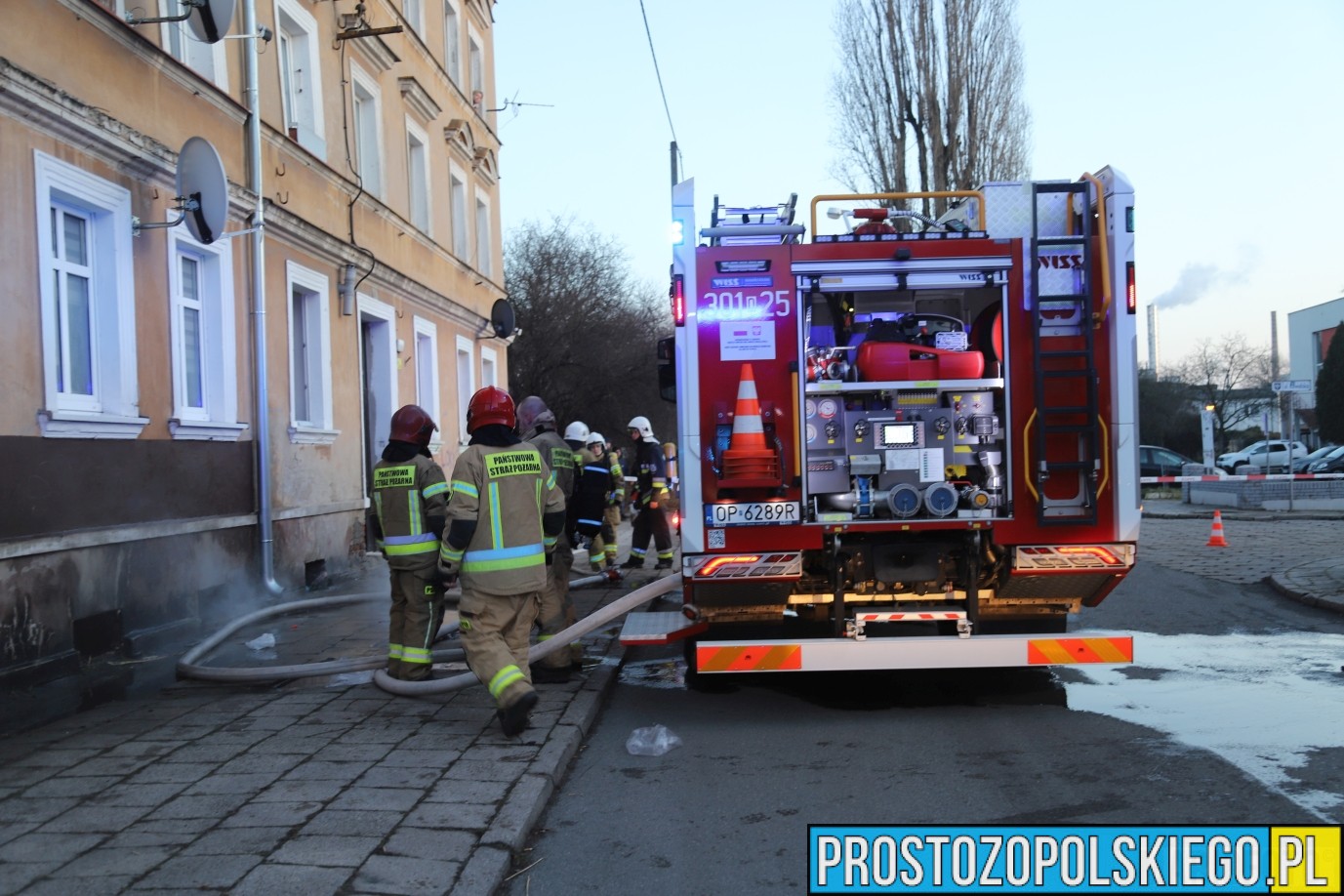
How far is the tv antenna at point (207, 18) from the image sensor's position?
8.49 metres

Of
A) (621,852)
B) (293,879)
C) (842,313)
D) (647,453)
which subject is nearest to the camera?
(293,879)

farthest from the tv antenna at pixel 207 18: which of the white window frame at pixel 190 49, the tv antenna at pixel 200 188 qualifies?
the tv antenna at pixel 200 188

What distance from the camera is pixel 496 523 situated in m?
5.92

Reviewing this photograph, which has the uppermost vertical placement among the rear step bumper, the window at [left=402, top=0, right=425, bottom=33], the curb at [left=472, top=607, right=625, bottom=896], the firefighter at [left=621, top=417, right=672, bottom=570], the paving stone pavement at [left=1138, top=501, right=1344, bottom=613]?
the window at [left=402, top=0, right=425, bottom=33]

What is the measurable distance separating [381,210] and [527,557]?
1054cm

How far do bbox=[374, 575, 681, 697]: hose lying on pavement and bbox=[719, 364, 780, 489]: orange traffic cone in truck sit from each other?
877 millimetres

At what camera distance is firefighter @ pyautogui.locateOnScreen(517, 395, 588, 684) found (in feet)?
24.1

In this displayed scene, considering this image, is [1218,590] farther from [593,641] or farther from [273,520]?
[273,520]

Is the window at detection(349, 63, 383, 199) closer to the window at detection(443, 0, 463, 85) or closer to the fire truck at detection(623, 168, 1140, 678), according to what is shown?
the window at detection(443, 0, 463, 85)

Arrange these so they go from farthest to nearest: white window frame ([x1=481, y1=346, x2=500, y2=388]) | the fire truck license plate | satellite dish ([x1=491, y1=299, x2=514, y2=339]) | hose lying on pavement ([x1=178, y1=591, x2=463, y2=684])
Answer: white window frame ([x1=481, y1=346, x2=500, y2=388]) < satellite dish ([x1=491, y1=299, x2=514, y2=339]) < hose lying on pavement ([x1=178, y1=591, x2=463, y2=684]) < the fire truck license plate

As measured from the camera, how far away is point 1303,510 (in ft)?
72.6

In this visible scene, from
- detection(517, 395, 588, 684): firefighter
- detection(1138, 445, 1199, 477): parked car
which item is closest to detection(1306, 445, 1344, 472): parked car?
detection(1138, 445, 1199, 477): parked car

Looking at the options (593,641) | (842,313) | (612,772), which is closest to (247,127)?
(593,641)

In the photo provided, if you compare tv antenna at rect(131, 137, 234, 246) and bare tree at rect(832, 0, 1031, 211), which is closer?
tv antenna at rect(131, 137, 234, 246)
